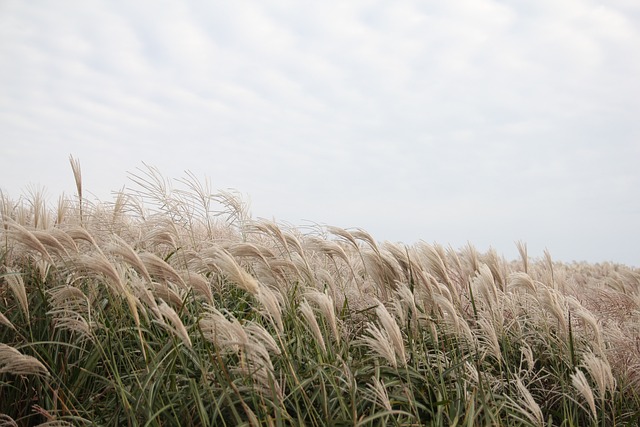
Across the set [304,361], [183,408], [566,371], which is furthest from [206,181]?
[566,371]

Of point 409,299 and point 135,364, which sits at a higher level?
point 409,299

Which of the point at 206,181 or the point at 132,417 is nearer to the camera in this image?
the point at 132,417

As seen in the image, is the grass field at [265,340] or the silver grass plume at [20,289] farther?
the silver grass plume at [20,289]

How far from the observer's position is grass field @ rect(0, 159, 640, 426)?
265cm

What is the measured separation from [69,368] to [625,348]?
156 inches

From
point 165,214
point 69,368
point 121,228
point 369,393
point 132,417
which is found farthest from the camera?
point 121,228

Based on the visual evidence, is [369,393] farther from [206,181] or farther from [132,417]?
[206,181]

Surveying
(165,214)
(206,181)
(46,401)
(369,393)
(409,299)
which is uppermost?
(206,181)

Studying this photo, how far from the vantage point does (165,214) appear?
4.63 meters

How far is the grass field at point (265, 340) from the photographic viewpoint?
2646 mm

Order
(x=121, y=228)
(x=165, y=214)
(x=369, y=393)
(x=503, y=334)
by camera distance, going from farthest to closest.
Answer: (x=121, y=228) < (x=165, y=214) < (x=503, y=334) < (x=369, y=393)

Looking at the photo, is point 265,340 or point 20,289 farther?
point 20,289

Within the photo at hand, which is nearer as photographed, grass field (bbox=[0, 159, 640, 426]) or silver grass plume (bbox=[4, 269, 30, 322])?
grass field (bbox=[0, 159, 640, 426])

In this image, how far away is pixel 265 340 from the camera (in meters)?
2.48
